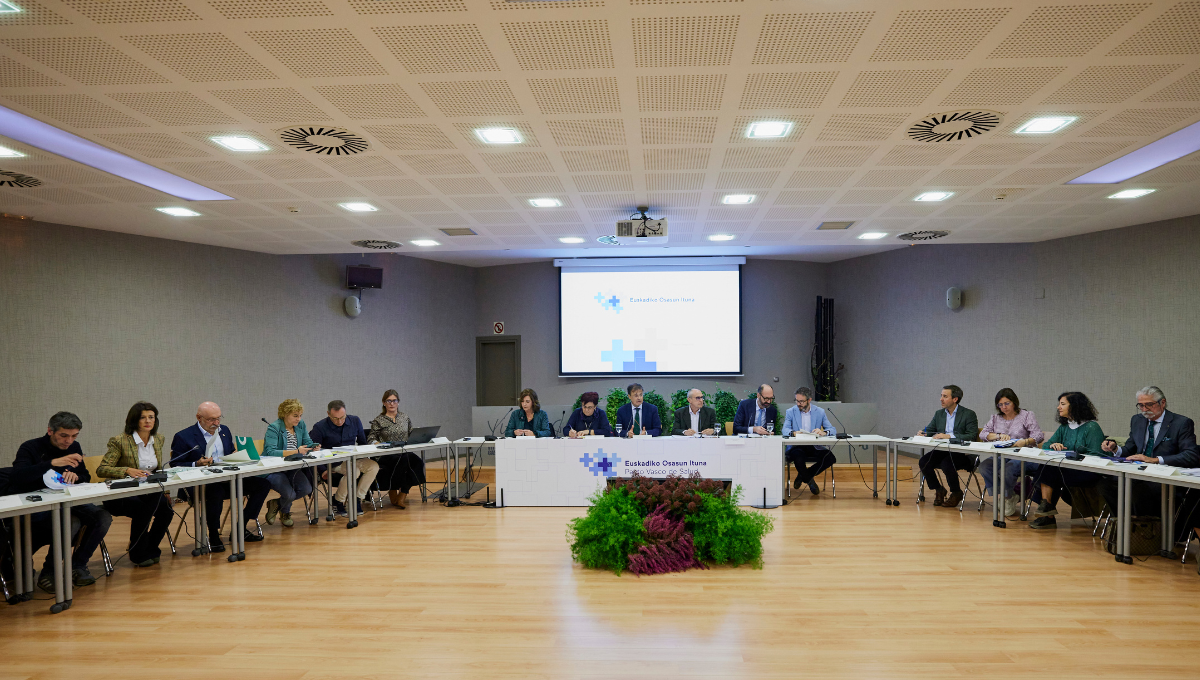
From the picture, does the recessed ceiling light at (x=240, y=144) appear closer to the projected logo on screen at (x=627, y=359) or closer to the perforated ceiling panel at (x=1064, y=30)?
the perforated ceiling panel at (x=1064, y=30)

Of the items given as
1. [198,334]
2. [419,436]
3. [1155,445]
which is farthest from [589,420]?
[1155,445]

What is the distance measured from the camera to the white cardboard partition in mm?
6855

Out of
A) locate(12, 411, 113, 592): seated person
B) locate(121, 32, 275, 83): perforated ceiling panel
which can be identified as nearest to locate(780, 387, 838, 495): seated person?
locate(121, 32, 275, 83): perforated ceiling panel

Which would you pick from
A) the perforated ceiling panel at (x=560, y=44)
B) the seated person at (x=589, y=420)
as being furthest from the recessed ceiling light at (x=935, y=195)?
the perforated ceiling panel at (x=560, y=44)

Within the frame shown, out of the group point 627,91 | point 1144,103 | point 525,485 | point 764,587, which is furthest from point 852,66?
point 525,485

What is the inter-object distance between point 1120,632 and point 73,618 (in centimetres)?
583

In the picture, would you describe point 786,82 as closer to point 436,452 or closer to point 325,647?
point 325,647

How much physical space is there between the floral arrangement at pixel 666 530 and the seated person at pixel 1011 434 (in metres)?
3.08

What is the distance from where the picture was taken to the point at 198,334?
819 centimetres

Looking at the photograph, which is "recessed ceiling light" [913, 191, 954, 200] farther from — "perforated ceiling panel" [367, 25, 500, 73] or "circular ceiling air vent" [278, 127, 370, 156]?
"circular ceiling air vent" [278, 127, 370, 156]

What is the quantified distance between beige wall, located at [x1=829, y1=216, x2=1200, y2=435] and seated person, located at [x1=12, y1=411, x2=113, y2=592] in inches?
391

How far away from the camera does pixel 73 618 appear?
3.99 m

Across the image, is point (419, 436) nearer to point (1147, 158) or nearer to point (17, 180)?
point (17, 180)

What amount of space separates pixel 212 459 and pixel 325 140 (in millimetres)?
3064
